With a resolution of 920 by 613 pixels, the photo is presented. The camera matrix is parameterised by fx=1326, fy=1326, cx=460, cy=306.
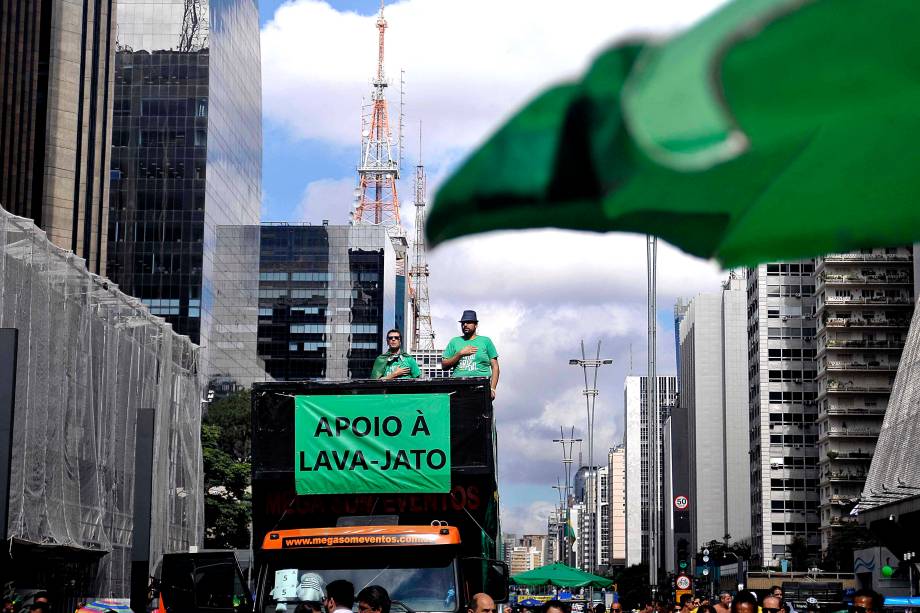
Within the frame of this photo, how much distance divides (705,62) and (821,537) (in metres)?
108

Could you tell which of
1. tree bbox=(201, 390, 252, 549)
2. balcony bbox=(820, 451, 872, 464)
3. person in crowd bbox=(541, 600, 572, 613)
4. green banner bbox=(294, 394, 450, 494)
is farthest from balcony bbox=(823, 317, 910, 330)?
person in crowd bbox=(541, 600, 572, 613)

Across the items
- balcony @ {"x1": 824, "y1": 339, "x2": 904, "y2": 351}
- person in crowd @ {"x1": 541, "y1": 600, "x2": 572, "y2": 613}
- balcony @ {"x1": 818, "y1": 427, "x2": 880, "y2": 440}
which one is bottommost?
person in crowd @ {"x1": 541, "y1": 600, "x2": 572, "y2": 613}

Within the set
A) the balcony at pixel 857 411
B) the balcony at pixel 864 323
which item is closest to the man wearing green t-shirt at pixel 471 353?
the balcony at pixel 864 323

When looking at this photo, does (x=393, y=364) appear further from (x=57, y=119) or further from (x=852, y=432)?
(x=852, y=432)

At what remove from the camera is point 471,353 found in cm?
1489

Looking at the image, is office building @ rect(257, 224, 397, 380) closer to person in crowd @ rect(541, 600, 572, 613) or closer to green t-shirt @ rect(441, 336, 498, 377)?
green t-shirt @ rect(441, 336, 498, 377)

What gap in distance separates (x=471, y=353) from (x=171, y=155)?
93697 millimetres

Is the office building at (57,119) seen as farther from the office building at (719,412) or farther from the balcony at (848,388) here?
the office building at (719,412)

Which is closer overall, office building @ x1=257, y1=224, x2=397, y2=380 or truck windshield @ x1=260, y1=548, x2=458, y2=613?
truck windshield @ x1=260, y1=548, x2=458, y2=613

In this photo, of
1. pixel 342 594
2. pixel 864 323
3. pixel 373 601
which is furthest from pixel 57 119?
pixel 373 601

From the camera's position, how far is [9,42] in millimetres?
66938

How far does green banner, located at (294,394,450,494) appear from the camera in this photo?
1328 centimetres

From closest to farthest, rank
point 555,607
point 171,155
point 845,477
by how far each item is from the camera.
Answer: point 555,607 < point 845,477 < point 171,155

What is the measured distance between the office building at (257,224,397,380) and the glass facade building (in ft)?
125
